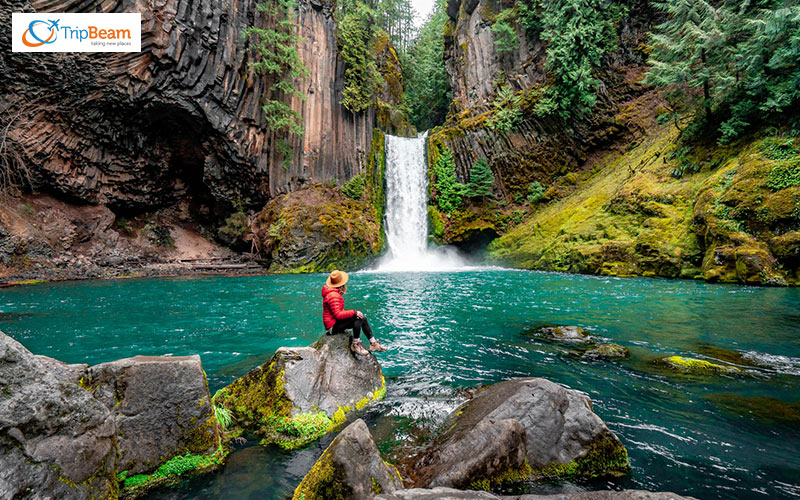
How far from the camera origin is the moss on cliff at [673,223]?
1205 centimetres

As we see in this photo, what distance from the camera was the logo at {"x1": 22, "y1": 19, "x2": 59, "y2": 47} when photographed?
15.0m

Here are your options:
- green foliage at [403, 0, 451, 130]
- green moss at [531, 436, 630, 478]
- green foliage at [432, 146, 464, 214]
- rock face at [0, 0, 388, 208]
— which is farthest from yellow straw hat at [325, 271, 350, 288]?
green foliage at [403, 0, 451, 130]

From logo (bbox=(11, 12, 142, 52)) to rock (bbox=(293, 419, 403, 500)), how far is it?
71.1 feet

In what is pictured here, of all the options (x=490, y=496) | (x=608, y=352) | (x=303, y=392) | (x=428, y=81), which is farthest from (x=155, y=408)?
(x=428, y=81)

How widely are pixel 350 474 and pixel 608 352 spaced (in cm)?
539

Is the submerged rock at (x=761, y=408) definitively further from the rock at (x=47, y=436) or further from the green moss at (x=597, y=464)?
the rock at (x=47, y=436)

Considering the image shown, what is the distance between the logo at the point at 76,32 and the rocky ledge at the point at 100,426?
20101 mm

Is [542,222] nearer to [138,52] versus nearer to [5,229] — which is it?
[138,52]

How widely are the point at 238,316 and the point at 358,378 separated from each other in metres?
6.28

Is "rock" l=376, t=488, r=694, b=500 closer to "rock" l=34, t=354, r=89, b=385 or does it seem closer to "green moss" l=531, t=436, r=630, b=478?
"green moss" l=531, t=436, r=630, b=478

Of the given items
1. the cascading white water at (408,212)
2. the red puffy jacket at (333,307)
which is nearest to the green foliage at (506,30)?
the cascading white water at (408,212)

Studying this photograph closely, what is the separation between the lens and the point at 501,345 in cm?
702

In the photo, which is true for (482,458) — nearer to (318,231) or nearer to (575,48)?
(318,231)

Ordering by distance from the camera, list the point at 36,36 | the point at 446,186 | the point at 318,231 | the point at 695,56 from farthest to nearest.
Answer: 1. the point at 446,186
2. the point at 318,231
3. the point at 695,56
4. the point at 36,36
